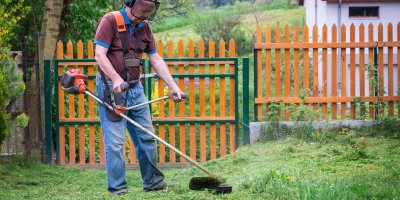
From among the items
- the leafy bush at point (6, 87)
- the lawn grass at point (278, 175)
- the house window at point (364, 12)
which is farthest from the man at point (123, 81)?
the house window at point (364, 12)

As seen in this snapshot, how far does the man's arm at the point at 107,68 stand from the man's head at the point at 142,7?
1.66 feet

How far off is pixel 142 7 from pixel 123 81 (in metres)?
0.78

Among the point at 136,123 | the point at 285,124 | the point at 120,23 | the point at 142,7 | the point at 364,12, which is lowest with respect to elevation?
the point at 285,124


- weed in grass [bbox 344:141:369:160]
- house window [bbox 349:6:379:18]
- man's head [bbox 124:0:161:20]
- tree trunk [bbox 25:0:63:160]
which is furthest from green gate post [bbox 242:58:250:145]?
house window [bbox 349:6:379:18]

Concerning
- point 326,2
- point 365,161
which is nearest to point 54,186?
point 365,161

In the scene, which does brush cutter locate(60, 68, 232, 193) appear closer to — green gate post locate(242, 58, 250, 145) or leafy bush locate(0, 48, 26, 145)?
leafy bush locate(0, 48, 26, 145)

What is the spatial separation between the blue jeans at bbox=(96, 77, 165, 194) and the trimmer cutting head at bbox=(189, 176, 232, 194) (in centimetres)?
64

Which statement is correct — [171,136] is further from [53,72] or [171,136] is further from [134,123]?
[134,123]

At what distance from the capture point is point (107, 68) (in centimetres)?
782

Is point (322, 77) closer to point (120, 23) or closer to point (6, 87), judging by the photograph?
point (120, 23)

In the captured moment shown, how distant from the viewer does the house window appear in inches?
911

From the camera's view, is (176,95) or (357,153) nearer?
(176,95)

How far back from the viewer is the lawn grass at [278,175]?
6930 mm

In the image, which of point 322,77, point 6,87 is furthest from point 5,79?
point 322,77
